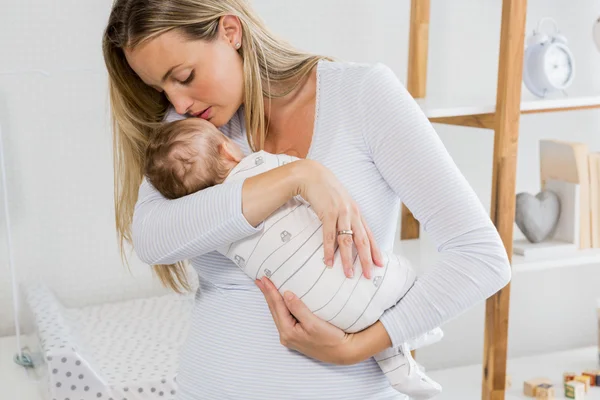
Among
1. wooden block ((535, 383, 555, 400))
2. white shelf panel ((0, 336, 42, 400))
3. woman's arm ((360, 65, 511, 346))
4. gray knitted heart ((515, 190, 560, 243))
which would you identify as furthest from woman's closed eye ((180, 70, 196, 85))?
wooden block ((535, 383, 555, 400))

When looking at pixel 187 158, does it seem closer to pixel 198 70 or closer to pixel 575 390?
pixel 198 70

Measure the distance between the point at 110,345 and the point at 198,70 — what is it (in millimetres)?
951

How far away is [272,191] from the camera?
41.8 inches

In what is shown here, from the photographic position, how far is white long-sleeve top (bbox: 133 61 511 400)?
1078 millimetres

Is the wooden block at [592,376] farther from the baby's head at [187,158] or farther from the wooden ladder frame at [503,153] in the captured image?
the baby's head at [187,158]

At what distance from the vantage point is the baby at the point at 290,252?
1081mm

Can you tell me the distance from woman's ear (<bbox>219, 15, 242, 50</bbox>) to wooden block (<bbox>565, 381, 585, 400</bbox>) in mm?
1460

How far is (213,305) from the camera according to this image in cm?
122

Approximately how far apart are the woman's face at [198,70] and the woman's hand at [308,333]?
0.31 m

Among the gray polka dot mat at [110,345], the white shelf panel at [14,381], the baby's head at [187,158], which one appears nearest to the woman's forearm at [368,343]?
the baby's head at [187,158]

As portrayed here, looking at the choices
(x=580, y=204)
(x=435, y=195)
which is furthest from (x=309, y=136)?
(x=580, y=204)

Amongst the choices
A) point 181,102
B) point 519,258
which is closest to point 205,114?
point 181,102

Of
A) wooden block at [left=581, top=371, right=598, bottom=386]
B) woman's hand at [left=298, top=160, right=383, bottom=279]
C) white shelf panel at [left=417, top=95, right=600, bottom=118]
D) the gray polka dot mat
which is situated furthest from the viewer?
wooden block at [left=581, top=371, right=598, bottom=386]

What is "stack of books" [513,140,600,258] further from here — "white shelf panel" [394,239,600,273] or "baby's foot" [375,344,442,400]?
"baby's foot" [375,344,442,400]
